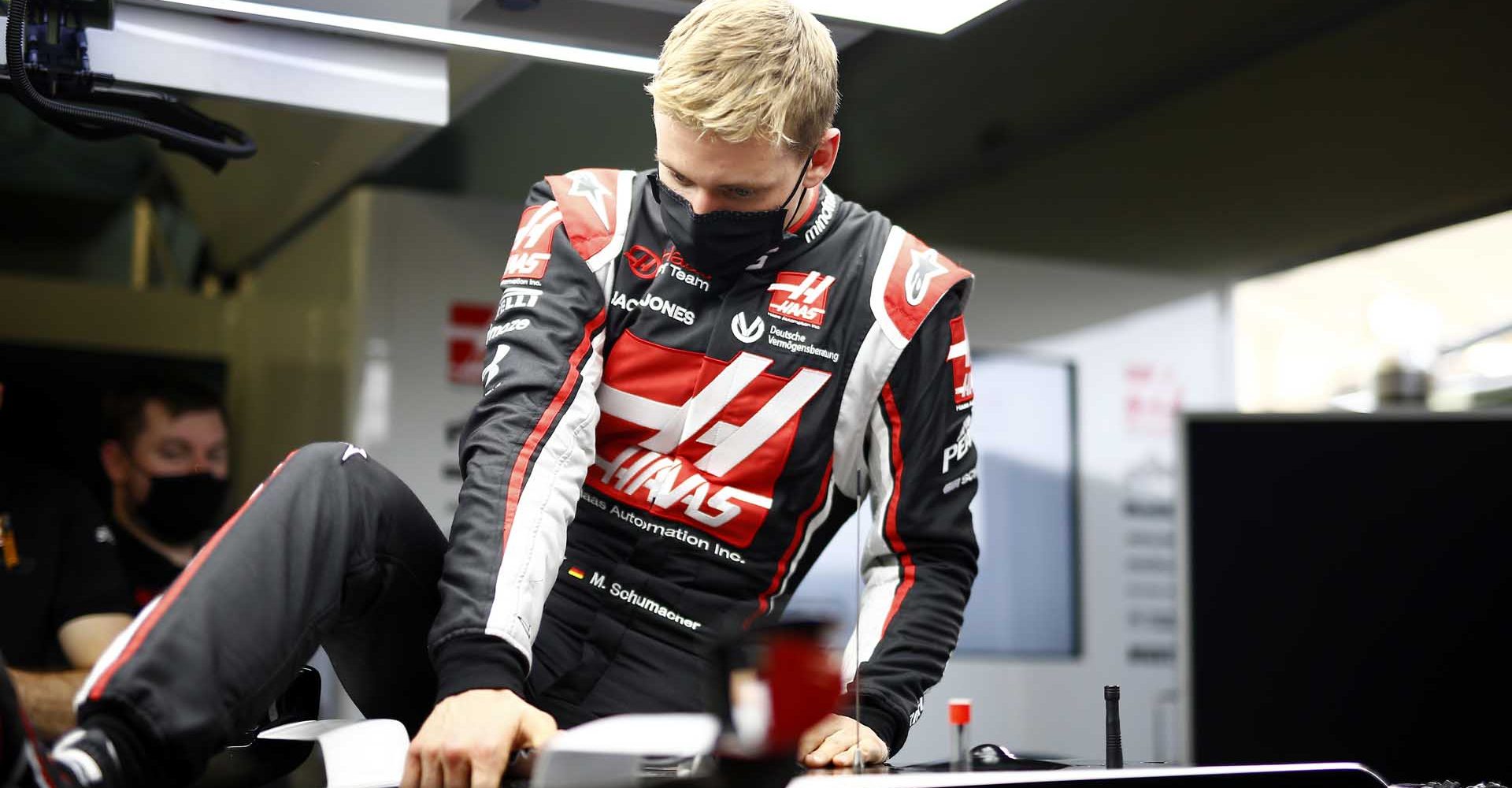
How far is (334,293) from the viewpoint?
308 cm

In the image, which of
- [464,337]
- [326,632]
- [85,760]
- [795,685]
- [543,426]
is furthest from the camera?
[464,337]

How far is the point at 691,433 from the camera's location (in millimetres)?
1313

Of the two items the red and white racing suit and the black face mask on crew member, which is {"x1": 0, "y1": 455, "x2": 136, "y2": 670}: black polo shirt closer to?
the red and white racing suit

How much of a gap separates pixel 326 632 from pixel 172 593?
0.55ft

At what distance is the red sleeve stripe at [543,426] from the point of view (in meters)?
1.08

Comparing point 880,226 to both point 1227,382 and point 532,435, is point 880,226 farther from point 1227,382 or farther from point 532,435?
point 1227,382

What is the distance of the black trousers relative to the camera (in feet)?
2.59

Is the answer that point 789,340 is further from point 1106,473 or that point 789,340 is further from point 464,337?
point 1106,473

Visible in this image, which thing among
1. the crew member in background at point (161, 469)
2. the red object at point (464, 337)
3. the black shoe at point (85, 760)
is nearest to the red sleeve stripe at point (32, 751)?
the black shoe at point (85, 760)

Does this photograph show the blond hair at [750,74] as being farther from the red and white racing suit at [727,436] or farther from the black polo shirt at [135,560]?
the black polo shirt at [135,560]

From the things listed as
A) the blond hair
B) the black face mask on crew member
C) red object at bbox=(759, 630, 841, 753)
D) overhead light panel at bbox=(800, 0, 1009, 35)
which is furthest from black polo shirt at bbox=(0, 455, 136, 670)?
red object at bbox=(759, 630, 841, 753)

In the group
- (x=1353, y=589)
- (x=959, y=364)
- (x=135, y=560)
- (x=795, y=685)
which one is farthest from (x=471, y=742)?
(x=1353, y=589)

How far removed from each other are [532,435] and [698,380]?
0.21 meters

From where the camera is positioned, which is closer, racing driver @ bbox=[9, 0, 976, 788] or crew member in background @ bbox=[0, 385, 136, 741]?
racing driver @ bbox=[9, 0, 976, 788]
